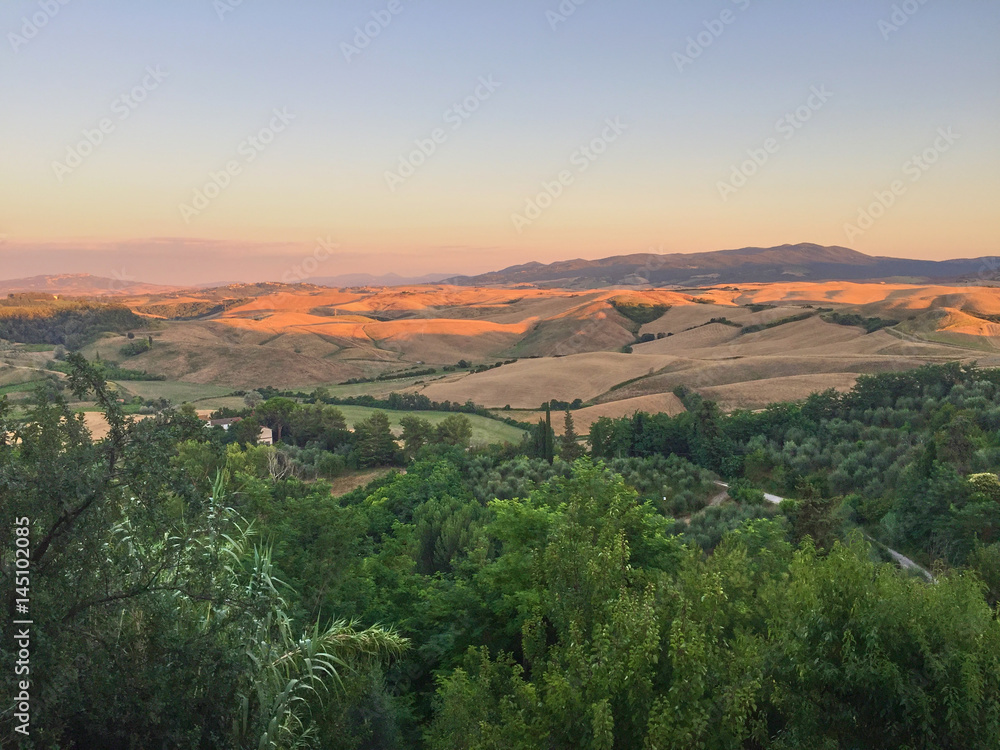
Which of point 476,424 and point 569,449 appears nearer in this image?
point 569,449

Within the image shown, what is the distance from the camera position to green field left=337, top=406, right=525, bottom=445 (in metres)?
57.4

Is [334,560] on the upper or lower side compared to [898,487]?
upper

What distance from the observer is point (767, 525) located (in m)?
20.4

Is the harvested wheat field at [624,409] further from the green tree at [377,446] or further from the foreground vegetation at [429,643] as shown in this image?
the foreground vegetation at [429,643]

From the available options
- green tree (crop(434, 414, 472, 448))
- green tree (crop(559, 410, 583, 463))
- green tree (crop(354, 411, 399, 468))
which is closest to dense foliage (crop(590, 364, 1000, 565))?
green tree (crop(559, 410, 583, 463))

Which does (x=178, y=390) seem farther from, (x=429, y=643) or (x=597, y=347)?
(x=429, y=643)

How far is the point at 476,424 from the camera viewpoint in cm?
6306

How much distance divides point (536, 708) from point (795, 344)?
324ft

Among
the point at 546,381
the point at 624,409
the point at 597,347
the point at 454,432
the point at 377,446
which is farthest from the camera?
the point at 597,347

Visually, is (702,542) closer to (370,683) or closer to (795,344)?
(370,683)

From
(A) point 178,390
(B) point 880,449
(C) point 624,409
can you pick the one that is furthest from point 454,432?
(A) point 178,390

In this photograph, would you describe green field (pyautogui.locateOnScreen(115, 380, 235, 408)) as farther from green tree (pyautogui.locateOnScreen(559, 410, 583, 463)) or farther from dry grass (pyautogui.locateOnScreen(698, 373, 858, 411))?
dry grass (pyautogui.locateOnScreen(698, 373, 858, 411))

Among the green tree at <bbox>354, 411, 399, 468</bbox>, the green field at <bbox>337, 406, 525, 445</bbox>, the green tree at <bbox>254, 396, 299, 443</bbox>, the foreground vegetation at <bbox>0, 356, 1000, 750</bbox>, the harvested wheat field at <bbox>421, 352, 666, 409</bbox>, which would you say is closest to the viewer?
the foreground vegetation at <bbox>0, 356, 1000, 750</bbox>

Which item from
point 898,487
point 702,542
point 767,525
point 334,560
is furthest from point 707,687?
point 898,487
